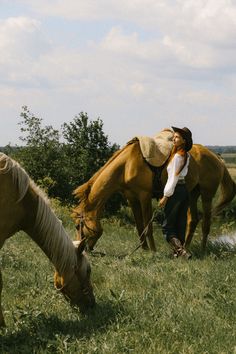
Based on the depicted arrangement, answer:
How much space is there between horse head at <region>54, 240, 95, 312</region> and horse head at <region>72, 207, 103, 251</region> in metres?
3.39

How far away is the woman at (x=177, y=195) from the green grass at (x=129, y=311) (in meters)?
0.94

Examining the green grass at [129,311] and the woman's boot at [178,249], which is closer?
the green grass at [129,311]

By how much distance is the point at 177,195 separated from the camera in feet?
26.0

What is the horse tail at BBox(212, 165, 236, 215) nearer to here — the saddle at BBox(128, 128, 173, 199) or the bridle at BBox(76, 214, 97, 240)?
the saddle at BBox(128, 128, 173, 199)

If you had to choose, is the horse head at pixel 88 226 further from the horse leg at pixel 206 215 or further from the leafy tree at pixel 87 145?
the leafy tree at pixel 87 145

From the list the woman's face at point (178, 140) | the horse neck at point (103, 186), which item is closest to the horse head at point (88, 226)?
the horse neck at point (103, 186)

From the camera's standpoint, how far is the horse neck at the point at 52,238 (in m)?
4.82

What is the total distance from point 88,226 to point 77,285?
3.52m

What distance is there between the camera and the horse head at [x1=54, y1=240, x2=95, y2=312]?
196 inches

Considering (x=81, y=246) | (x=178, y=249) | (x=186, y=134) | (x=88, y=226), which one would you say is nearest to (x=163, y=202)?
(x=178, y=249)

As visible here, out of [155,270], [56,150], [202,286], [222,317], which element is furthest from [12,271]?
[56,150]

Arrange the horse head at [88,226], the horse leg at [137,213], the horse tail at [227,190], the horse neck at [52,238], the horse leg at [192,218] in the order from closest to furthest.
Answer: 1. the horse neck at [52,238]
2. the horse head at [88,226]
3. the horse leg at [137,213]
4. the horse leg at [192,218]
5. the horse tail at [227,190]

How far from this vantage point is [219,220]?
26.4m

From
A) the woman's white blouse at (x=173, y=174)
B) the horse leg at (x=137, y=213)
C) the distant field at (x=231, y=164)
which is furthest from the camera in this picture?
the distant field at (x=231, y=164)
